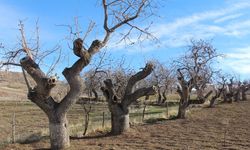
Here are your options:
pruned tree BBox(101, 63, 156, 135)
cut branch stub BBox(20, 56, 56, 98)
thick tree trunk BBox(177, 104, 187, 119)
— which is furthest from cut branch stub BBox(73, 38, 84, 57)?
thick tree trunk BBox(177, 104, 187, 119)

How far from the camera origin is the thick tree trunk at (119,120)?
677 inches

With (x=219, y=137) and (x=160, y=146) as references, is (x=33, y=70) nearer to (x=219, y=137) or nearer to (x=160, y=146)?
(x=160, y=146)

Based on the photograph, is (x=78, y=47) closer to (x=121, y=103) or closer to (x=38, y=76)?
(x=38, y=76)

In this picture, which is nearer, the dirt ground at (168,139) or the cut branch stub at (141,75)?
the dirt ground at (168,139)

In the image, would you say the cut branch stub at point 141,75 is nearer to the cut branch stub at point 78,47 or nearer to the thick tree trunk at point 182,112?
the cut branch stub at point 78,47

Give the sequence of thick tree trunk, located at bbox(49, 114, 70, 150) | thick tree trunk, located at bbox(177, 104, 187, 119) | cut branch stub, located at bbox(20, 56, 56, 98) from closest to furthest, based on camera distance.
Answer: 1. cut branch stub, located at bbox(20, 56, 56, 98)
2. thick tree trunk, located at bbox(49, 114, 70, 150)
3. thick tree trunk, located at bbox(177, 104, 187, 119)

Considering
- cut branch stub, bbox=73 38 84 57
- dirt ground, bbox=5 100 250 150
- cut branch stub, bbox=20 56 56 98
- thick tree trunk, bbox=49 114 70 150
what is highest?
cut branch stub, bbox=73 38 84 57

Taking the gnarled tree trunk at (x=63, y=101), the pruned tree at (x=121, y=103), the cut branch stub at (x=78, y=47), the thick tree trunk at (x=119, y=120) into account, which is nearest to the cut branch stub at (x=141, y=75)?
the pruned tree at (x=121, y=103)

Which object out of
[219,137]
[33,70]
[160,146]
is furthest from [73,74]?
[219,137]

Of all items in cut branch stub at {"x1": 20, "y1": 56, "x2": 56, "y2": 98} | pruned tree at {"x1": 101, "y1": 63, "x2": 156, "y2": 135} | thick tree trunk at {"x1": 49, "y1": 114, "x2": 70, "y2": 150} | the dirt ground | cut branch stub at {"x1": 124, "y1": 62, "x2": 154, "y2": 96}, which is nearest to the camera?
cut branch stub at {"x1": 20, "y1": 56, "x2": 56, "y2": 98}

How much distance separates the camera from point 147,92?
673 inches

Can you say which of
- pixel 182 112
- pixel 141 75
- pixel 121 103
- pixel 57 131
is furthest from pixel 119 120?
pixel 182 112

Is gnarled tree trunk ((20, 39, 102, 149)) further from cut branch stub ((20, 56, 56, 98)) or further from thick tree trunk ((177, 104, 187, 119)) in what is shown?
thick tree trunk ((177, 104, 187, 119))

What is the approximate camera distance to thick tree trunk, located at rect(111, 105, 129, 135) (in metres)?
17.2
